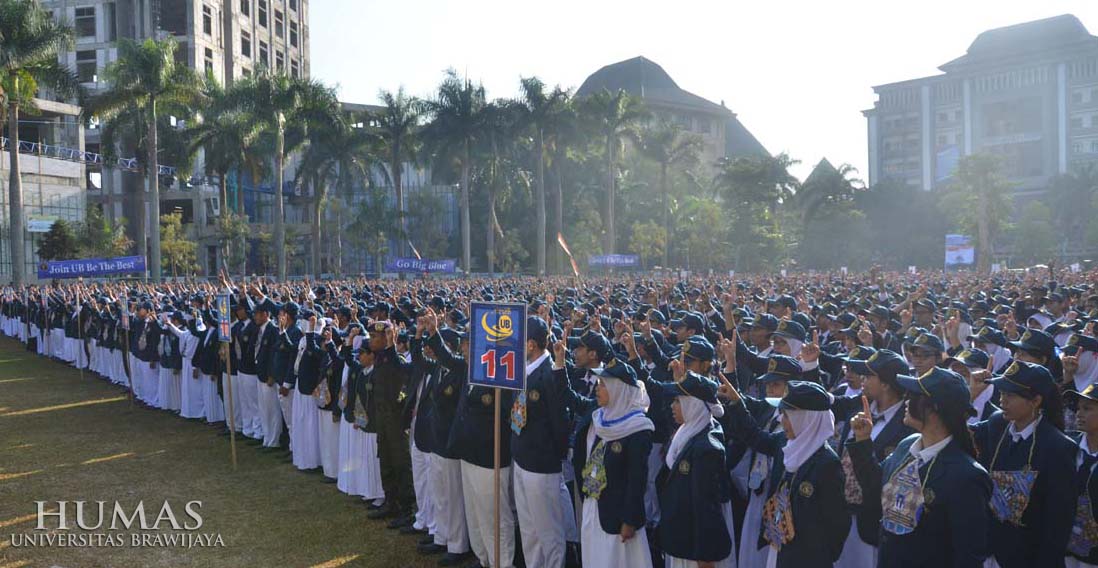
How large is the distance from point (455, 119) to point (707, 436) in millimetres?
44972

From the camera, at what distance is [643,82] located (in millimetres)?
111625

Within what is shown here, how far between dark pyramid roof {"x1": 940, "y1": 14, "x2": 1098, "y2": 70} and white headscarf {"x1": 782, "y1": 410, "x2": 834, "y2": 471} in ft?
285

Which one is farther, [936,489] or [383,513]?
[383,513]

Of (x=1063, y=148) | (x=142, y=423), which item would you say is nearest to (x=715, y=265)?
(x=1063, y=148)

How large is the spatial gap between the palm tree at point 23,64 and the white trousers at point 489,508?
3542 centimetres

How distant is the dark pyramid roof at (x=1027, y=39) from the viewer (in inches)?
3061

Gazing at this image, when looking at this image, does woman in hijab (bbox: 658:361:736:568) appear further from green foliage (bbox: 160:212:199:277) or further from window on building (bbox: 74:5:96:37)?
window on building (bbox: 74:5:96:37)

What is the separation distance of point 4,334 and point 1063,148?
3155 inches

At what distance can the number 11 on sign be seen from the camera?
20.9 ft

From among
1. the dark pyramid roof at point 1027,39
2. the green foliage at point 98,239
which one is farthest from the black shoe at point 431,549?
the dark pyramid roof at point 1027,39

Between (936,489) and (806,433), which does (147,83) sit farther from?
(936,489)

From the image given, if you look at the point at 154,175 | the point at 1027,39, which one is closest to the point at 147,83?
the point at 154,175

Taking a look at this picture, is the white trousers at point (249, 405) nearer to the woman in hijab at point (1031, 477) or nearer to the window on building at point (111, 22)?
the woman in hijab at point (1031, 477)

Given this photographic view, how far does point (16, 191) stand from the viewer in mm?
35625
